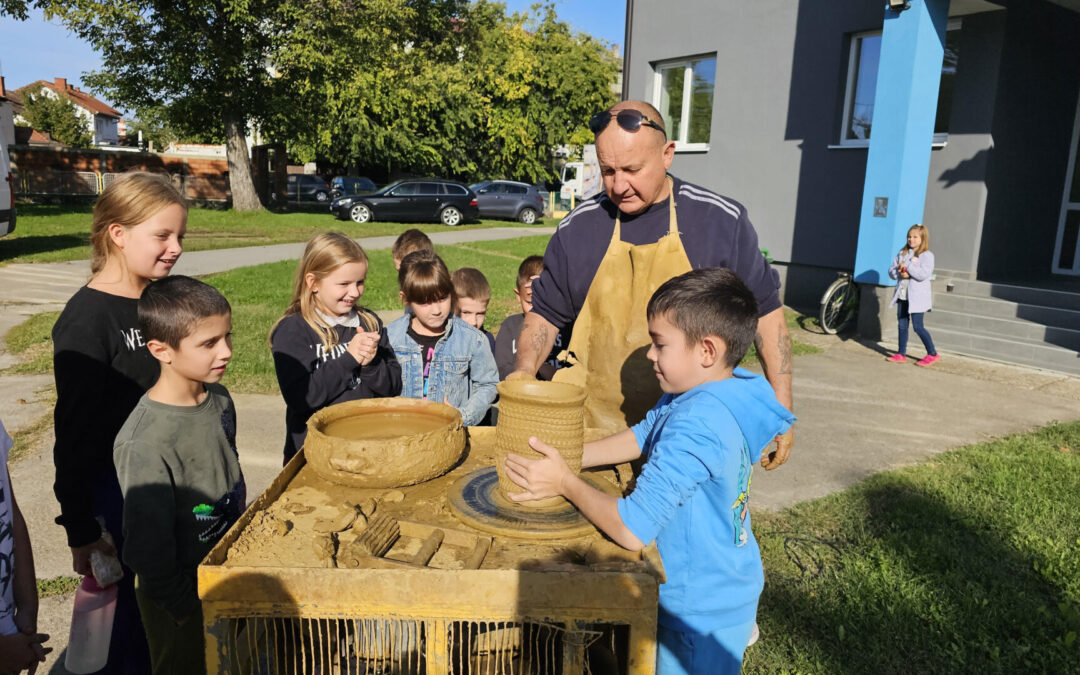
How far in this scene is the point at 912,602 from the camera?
3.22 meters

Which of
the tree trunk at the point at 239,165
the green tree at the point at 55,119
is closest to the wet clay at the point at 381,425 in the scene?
the tree trunk at the point at 239,165

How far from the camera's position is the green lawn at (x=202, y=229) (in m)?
13.8

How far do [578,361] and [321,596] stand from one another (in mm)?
1607

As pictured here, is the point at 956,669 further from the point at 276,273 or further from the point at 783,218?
the point at 276,273

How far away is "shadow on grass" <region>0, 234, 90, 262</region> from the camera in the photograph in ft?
43.5

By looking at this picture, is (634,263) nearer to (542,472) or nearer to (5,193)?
(542,472)

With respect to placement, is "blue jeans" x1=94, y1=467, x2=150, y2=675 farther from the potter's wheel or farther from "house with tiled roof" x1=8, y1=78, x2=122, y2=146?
"house with tiled roof" x1=8, y1=78, x2=122, y2=146

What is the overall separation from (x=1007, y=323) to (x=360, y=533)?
8877 mm

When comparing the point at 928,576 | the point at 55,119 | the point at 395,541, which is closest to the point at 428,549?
the point at 395,541

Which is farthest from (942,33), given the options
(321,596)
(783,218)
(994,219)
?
(321,596)

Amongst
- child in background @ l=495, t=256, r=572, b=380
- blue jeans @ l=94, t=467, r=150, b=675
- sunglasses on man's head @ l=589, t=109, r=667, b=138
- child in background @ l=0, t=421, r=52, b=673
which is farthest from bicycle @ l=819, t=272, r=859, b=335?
child in background @ l=0, t=421, r=52, b=673

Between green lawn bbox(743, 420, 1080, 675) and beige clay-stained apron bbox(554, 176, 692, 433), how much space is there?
1.17 meters

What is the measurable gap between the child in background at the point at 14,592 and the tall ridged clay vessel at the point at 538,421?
4.12ft

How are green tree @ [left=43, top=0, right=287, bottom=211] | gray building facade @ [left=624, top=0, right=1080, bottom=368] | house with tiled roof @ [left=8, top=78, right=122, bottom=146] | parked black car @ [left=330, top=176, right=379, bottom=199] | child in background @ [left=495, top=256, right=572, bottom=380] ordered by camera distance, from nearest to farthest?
child in background @ [left=495, top=256, right=572, bottom=380]
gray building facade @ [left=624, top=0, right=1080, bottom=368]
green tree @ [left=43, top=0, right=287, bottom=211]
parked black car @ [left=330, top=176, right=379, bottom=199]
house with tiled roof @ [left=8, top=78, right=122, bottom=146]
